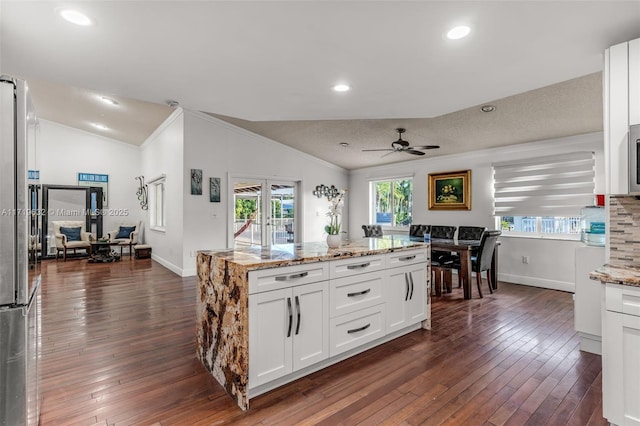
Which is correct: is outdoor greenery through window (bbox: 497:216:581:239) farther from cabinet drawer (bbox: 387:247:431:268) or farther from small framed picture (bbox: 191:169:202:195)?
small framed picture (bbox: 191:169:202:195)

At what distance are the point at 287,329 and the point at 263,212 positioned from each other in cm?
510

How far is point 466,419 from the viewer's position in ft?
6.06

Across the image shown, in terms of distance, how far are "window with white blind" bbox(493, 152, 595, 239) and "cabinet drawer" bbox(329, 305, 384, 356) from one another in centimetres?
400

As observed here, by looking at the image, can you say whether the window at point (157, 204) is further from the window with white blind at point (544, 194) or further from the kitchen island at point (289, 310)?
the window with white blind at point (544, 194)

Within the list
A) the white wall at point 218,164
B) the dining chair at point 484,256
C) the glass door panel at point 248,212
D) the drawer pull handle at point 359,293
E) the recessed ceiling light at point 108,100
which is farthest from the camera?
the glass door panel at point 248,212

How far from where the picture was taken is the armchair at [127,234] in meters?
8.26

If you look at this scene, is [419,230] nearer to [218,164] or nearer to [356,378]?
[218,164]

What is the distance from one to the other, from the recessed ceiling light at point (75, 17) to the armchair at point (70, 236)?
24.2ft

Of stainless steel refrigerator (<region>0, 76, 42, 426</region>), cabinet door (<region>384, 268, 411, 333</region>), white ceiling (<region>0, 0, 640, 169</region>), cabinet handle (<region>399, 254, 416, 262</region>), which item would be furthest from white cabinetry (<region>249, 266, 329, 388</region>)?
white ceiling (<region>0, 0, 640, 169</region>)

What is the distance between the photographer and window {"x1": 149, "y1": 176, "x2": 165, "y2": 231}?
742cm

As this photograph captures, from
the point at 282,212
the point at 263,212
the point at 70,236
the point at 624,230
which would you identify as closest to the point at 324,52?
the point at 624,230

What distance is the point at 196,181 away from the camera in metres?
5.88

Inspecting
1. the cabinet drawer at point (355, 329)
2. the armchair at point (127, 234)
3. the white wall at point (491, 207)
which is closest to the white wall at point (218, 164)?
the white wall at point (491, 207)

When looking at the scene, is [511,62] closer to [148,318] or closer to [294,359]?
[294,359]
